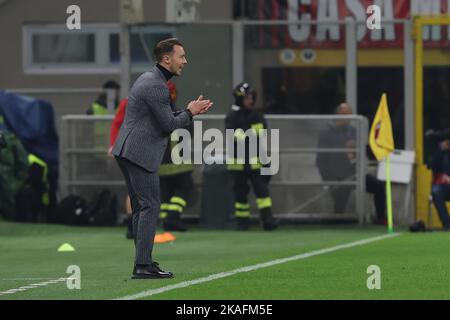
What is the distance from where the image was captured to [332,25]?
2677 centimetres

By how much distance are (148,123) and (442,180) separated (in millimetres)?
11407

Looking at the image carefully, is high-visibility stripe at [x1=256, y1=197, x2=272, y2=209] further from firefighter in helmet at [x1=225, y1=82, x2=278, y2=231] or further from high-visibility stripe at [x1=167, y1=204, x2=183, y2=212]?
high-visibility stripe at [x1=167, y1=204, x2=183, y2=212]

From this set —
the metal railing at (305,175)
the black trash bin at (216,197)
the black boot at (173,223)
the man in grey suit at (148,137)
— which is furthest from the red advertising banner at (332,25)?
the man in grey suit at (148,137)

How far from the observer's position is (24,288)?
1341 cm

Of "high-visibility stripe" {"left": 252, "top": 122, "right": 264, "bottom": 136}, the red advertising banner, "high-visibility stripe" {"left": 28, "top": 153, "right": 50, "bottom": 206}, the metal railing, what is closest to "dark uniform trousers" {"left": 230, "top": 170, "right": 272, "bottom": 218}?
"high-visibility stripe" {"left": 252, "top": 122, "right": 264, "bottom": 136}

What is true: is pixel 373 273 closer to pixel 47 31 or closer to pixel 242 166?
pixel 242 166

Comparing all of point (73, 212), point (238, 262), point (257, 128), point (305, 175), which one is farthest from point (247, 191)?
point (238, 262)

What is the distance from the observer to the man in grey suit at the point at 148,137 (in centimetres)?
1346

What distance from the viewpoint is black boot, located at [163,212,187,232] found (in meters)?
23.3

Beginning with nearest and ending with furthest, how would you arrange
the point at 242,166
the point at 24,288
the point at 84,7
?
the point at 24,288
the point at 242,166
the point at 84,7
